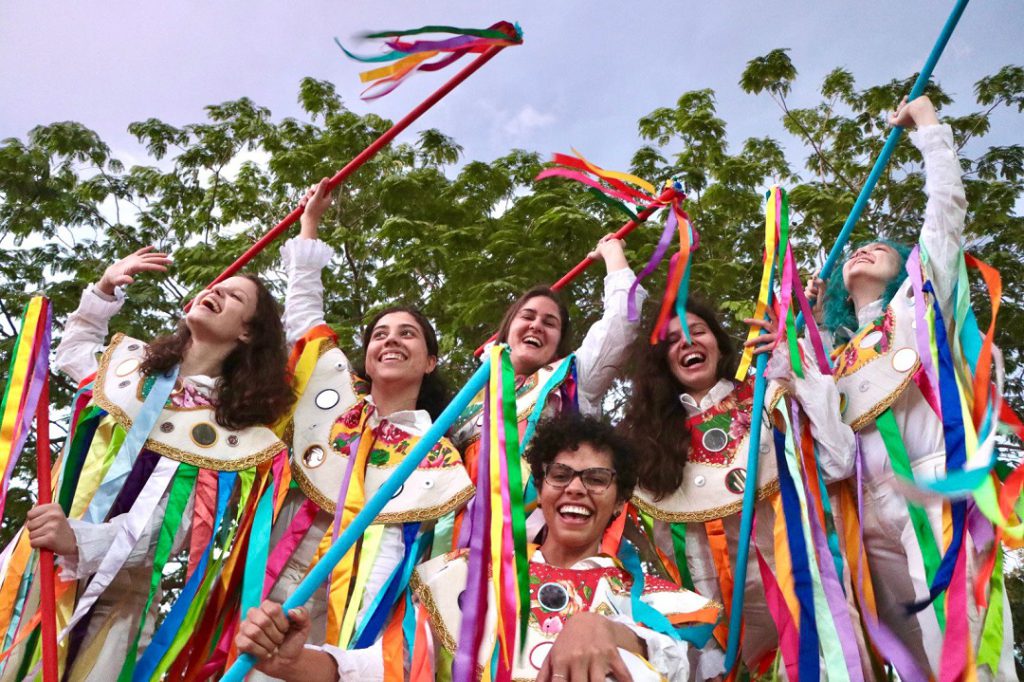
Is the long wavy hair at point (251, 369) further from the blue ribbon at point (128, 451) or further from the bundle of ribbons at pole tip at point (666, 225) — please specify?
the bundle of ribbons at pole tip at point (666, 225)

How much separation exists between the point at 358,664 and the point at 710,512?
120cm

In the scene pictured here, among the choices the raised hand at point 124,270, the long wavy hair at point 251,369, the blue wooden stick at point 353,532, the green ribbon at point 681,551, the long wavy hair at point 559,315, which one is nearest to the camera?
the blue wooden stick at point 353,532

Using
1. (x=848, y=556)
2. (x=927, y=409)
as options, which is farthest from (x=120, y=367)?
(x=927, y=409)

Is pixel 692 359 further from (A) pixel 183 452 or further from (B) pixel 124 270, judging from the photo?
(B) pixel 124 270

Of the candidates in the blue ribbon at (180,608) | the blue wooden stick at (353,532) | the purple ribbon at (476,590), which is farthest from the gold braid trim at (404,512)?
the blue wooden stick at (353,532)

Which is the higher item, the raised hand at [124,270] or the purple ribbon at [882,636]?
the raised hand at [124,270]

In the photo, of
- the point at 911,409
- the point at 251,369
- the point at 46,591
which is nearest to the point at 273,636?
the point at 46,591

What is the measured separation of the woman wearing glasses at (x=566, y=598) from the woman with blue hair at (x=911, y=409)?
0.75 m

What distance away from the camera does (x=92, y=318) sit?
329cm

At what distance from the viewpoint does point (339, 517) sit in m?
2.88

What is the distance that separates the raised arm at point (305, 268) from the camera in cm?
349

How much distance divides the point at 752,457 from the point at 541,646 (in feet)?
2.97

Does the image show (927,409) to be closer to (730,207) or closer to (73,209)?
(730,207)

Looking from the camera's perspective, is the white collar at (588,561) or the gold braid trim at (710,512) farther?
the gold braid trim at (710,512)
